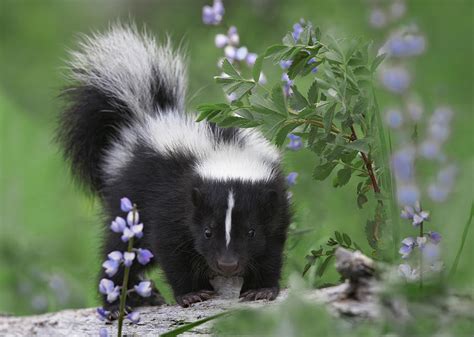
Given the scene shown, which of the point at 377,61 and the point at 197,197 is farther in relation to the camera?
the point at 197,197

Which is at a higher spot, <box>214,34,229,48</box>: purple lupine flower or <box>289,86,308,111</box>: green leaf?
<box>214,34,229,48</box>: purple lupine flower

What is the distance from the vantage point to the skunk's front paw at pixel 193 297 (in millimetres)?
4906

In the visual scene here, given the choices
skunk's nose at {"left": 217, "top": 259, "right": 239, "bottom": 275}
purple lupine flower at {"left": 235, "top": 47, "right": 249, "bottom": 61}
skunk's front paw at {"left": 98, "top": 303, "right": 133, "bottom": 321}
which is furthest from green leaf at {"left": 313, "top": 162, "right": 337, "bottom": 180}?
purple lupine flower at {"left": 235, "top": 47, "right": 249, "bottom": 61}

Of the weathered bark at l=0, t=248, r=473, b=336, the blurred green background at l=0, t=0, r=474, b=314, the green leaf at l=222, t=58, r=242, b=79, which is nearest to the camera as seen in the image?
the weathered bark at l=0, t=248, r=473, b=336

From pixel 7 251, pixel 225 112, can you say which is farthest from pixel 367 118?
pixel 7 251

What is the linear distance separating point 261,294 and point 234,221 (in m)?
0.41

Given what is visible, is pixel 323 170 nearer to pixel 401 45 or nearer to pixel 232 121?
pixel 232 121

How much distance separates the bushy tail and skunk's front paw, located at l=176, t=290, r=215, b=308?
4.56ft

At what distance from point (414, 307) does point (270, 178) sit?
245 centimetres

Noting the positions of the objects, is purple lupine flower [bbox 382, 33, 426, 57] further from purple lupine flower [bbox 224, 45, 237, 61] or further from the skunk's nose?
the skunk's nose

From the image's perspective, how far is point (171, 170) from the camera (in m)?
5.45

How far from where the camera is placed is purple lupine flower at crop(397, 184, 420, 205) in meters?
3.91

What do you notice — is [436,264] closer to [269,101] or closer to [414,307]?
[414,307]

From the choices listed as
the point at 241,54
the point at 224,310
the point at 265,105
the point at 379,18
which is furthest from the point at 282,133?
the point at 379,18
